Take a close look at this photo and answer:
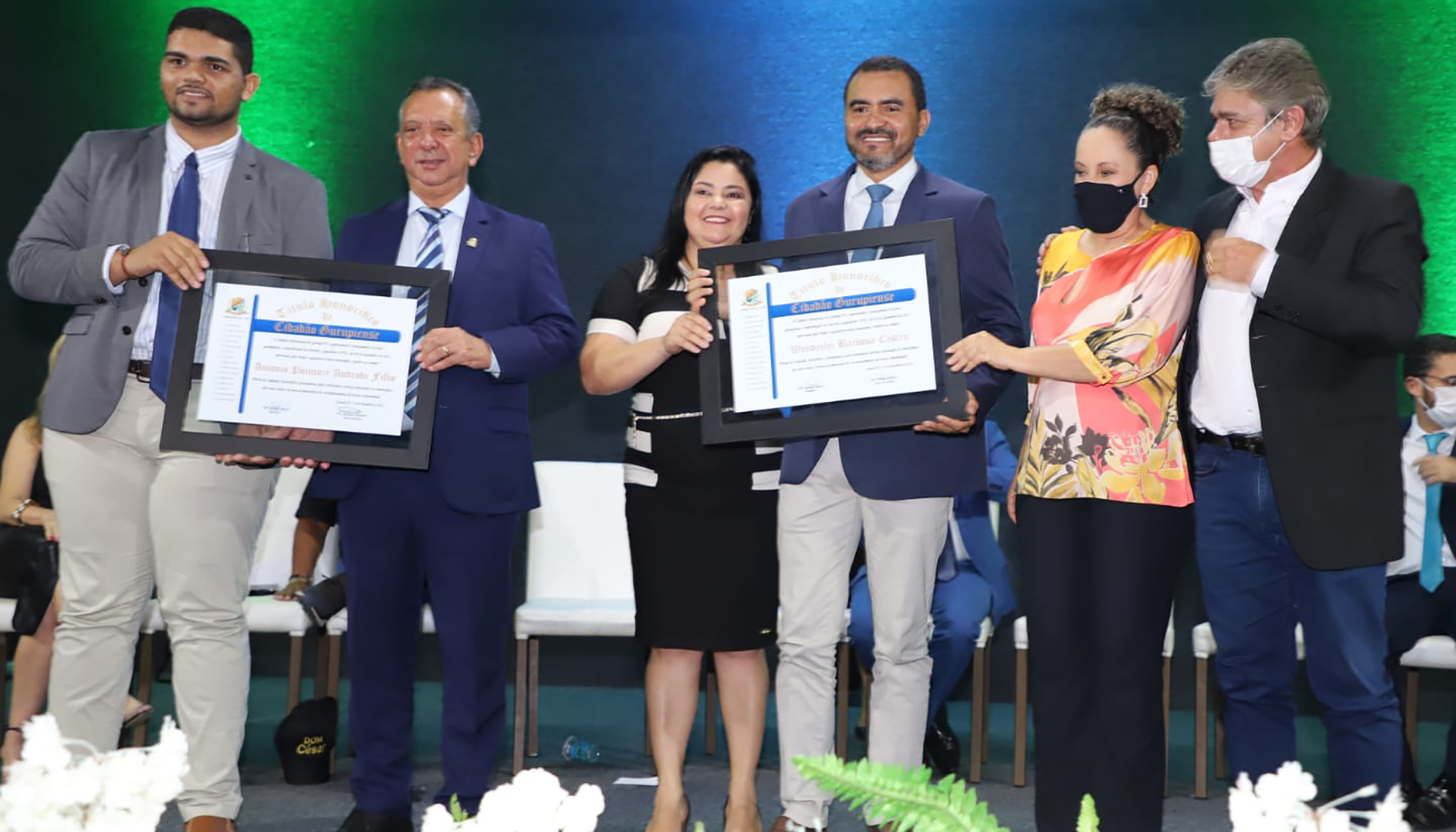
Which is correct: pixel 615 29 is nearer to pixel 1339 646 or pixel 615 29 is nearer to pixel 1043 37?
pixel 1043 37

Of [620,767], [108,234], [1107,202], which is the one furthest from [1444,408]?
[108,234]

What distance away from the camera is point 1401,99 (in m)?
5.23

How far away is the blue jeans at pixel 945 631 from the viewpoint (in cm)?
416

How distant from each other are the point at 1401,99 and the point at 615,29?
3132mm

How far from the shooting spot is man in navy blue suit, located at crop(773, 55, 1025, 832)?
3.11 metres

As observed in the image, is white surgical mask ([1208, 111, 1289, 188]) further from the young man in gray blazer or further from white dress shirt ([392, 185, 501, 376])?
the young man in gray blazer

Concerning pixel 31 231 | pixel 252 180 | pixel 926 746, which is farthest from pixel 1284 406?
pixel 31 231

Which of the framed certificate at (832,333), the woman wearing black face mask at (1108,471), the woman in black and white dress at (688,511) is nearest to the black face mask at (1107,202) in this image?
the woman wearing black face mask at (1108,471)

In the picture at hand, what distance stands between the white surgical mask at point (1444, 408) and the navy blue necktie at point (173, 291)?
140 inches

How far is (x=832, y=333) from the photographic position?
2.95 metres

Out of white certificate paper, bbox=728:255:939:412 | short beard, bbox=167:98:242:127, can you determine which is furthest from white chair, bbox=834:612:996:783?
short beard, bbox=167:98:242:127

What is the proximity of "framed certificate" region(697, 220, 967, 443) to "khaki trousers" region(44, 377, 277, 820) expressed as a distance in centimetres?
117

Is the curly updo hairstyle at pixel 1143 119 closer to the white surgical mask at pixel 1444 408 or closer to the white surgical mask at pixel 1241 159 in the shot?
the white surgical mask at pixel 1241 159

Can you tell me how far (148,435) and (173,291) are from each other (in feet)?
1.08
